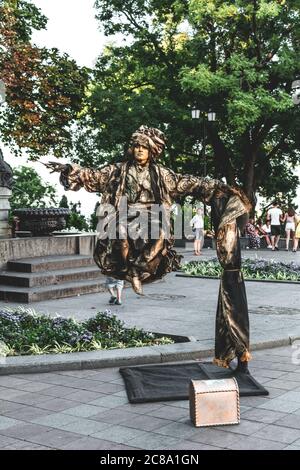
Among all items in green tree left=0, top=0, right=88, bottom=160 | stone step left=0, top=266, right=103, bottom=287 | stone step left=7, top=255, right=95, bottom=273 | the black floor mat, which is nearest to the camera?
the black floor mat

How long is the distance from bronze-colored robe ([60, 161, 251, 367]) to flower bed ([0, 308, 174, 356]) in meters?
2.39

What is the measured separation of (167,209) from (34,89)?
60.8ft

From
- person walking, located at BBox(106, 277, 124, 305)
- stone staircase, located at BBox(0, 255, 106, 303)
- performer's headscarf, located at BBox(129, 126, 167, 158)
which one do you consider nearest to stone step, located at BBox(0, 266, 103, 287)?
stone staircase, located at BBox(0, 255, 106, 303)

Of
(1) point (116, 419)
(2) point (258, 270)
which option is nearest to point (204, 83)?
(2) point (258, 270)

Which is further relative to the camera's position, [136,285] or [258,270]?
[258,270]

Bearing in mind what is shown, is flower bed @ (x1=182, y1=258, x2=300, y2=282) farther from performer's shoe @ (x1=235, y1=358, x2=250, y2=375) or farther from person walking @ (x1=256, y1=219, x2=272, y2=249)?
performer's shoe @ (x1=235, y1=358, x2=250, y2=375)

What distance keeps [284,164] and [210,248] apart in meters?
9.61

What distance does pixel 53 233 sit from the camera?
19.0m

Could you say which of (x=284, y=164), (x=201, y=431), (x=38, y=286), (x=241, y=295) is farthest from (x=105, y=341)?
(x=284, y=164)

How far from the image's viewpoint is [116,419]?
20.4 ft

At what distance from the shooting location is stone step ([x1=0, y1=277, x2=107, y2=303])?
1390 centimetres

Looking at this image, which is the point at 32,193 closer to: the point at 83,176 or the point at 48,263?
the point at 48,263

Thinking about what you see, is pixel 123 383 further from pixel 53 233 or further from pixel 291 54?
pixel 291 54

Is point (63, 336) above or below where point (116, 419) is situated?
above
